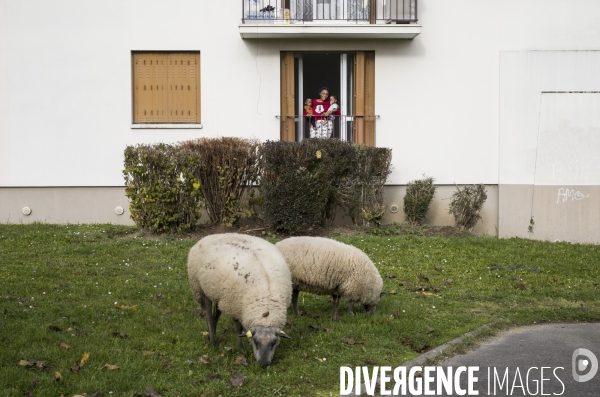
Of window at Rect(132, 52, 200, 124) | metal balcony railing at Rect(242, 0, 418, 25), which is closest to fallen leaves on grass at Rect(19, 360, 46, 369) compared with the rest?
window at Rect(132, 52, 200, 124)

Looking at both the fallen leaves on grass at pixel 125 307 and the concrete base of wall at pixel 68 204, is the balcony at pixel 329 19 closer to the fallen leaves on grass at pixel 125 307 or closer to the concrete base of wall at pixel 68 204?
the concrete base of wall at pixel 68 204

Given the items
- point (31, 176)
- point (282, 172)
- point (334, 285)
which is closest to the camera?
point (334, 285)

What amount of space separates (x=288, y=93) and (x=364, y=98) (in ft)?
6.08

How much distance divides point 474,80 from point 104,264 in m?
10.0

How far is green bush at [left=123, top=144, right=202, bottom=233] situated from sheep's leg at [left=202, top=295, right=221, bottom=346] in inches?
258

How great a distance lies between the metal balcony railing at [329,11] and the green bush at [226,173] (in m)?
3.75

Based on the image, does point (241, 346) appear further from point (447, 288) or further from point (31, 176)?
point (31, 176)

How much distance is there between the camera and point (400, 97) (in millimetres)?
17188

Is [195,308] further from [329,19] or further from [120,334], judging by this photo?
[329,19]

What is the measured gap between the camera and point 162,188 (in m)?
14.1

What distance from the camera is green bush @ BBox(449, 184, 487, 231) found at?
53.5 feet

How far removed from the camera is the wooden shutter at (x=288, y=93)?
17.2 meters

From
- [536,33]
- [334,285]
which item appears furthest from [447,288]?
[536,33]

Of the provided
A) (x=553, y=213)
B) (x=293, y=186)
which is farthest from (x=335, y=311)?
(x=553, y=213)
